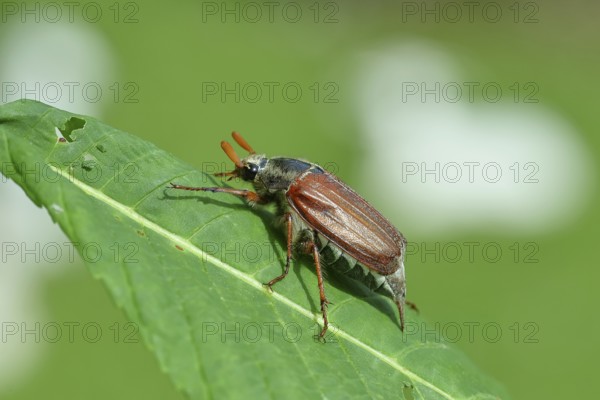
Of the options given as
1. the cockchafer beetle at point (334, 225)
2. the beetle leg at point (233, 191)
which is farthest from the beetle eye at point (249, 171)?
the beetle leg at point (233, 191)

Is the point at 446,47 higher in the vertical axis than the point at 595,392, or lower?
higher

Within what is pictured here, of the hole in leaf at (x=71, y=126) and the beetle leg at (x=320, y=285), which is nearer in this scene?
the hole in leaf at (x=71, y=126)

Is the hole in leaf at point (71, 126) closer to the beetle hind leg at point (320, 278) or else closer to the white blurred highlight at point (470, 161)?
the beetle hind leg at point (320, 278)

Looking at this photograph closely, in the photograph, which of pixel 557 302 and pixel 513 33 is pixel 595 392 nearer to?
pixel 557 302

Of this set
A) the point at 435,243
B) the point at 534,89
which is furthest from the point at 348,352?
the point at 534,89

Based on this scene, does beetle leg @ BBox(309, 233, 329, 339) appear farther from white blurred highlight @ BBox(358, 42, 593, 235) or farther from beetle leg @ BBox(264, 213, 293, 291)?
white blurred highlight @ BBox(358, 42, 593, 235)

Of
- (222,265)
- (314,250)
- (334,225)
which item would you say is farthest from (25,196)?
(222,265)

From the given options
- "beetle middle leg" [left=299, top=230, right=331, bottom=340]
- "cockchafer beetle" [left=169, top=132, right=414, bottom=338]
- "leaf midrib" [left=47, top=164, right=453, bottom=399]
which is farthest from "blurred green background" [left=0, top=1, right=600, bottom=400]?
"leaf midrib" [left=47, top=164, right=453, bottom=399]

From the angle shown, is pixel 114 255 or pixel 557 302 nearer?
pixel 114 255
